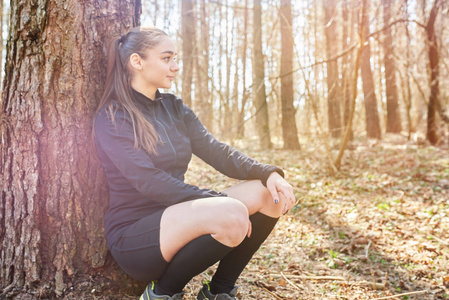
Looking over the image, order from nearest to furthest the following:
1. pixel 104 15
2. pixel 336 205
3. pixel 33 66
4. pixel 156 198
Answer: pixel 156 198, pixel 33 66, pixel 104 15, pixel 336 205

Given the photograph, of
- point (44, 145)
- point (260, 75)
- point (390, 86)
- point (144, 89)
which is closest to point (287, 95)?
point (260, 75)

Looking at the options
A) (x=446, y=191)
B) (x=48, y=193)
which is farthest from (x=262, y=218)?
(x=446, y=191)

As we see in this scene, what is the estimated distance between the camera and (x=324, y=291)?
274 cm

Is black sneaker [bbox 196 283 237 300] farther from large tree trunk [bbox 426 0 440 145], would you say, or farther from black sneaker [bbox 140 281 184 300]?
large tree trunk [bbox 426 0 440 145]

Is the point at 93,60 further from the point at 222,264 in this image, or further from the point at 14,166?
the point at 222,264

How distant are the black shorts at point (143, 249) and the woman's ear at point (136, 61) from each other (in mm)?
851

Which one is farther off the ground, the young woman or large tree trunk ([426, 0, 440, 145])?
large tree trunk ([426, 0, 440, 145])

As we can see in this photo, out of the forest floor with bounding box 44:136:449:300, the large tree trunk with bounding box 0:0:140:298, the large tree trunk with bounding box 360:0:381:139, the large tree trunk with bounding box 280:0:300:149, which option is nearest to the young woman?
the large tree trunk with bounding box 0:0:140:298

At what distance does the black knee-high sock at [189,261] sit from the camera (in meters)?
1.82

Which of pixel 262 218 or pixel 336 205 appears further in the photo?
pixel 336 205

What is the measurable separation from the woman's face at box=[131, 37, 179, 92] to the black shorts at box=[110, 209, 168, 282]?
2.56 feet

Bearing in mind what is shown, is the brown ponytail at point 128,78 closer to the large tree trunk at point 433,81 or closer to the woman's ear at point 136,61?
the woman's ear at point 136,61

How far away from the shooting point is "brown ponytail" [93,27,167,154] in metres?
2.01

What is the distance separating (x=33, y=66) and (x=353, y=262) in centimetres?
297
